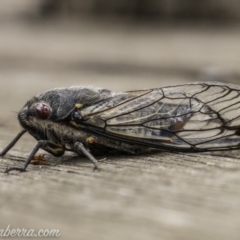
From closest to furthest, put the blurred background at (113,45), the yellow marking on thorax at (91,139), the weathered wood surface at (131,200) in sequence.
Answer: the weathered wood surface at (131,200) → the yellow marking on thorax at (91,139) → the blurred background at (113,45)

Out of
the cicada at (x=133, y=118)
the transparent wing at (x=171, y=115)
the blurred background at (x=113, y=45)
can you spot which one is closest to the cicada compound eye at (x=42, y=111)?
the cicada at (x=133, y=118)

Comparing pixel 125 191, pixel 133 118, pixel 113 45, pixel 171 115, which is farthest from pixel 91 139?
pixel 113 45

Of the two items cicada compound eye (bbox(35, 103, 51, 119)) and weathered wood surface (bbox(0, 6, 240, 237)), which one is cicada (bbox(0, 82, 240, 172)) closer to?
cicada compound eye (bbox(35, 103, 51, 119))

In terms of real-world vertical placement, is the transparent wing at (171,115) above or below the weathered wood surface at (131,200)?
above

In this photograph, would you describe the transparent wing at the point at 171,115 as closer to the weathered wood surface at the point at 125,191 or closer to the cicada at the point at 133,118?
the cicada at the point at 133,118

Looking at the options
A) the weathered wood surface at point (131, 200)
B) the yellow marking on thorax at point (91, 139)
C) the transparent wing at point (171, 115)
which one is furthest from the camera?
the yellow marking on thorax at point (91, 139)

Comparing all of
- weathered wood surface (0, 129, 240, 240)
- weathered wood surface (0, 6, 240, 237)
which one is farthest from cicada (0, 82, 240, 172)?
weathered wood surface (0, 129, 240, 240)

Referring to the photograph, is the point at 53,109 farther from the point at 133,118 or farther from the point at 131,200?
the point at 131,200
